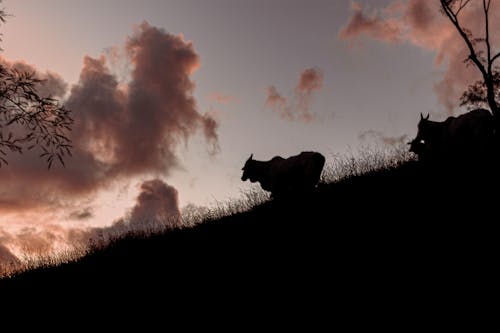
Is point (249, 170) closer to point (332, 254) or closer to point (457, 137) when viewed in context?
point (457, 137)

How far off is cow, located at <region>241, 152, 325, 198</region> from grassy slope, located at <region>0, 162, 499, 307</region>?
2250mm

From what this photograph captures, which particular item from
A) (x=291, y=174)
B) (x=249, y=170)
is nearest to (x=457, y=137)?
(x=291, y=174)

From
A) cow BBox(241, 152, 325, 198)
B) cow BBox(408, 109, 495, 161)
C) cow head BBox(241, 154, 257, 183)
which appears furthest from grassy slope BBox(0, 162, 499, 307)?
cow head BBox(241, 154, 257, 183)

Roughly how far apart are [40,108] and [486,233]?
35.2 feet

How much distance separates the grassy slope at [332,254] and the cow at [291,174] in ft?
7.38

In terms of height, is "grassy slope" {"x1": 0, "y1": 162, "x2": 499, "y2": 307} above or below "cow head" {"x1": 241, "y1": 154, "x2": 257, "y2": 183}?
below

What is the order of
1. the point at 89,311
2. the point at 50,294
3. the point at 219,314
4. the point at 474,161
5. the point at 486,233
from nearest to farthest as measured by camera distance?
the point at 219,314 < the point at 486,233 < the point at 89,311 < the point at 50,294 < the point at 474,161

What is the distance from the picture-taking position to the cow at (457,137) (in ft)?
46.1

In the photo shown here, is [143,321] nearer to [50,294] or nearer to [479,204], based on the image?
[50,294]

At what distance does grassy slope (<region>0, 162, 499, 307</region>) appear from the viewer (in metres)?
6.68

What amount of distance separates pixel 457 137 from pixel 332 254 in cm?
890

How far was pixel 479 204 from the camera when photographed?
9.36m

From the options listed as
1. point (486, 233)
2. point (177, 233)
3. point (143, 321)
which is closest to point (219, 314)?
point (143, 321)

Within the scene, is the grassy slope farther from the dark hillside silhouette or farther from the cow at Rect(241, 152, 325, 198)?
the cow at Rect(241, 152, 325, 198)
